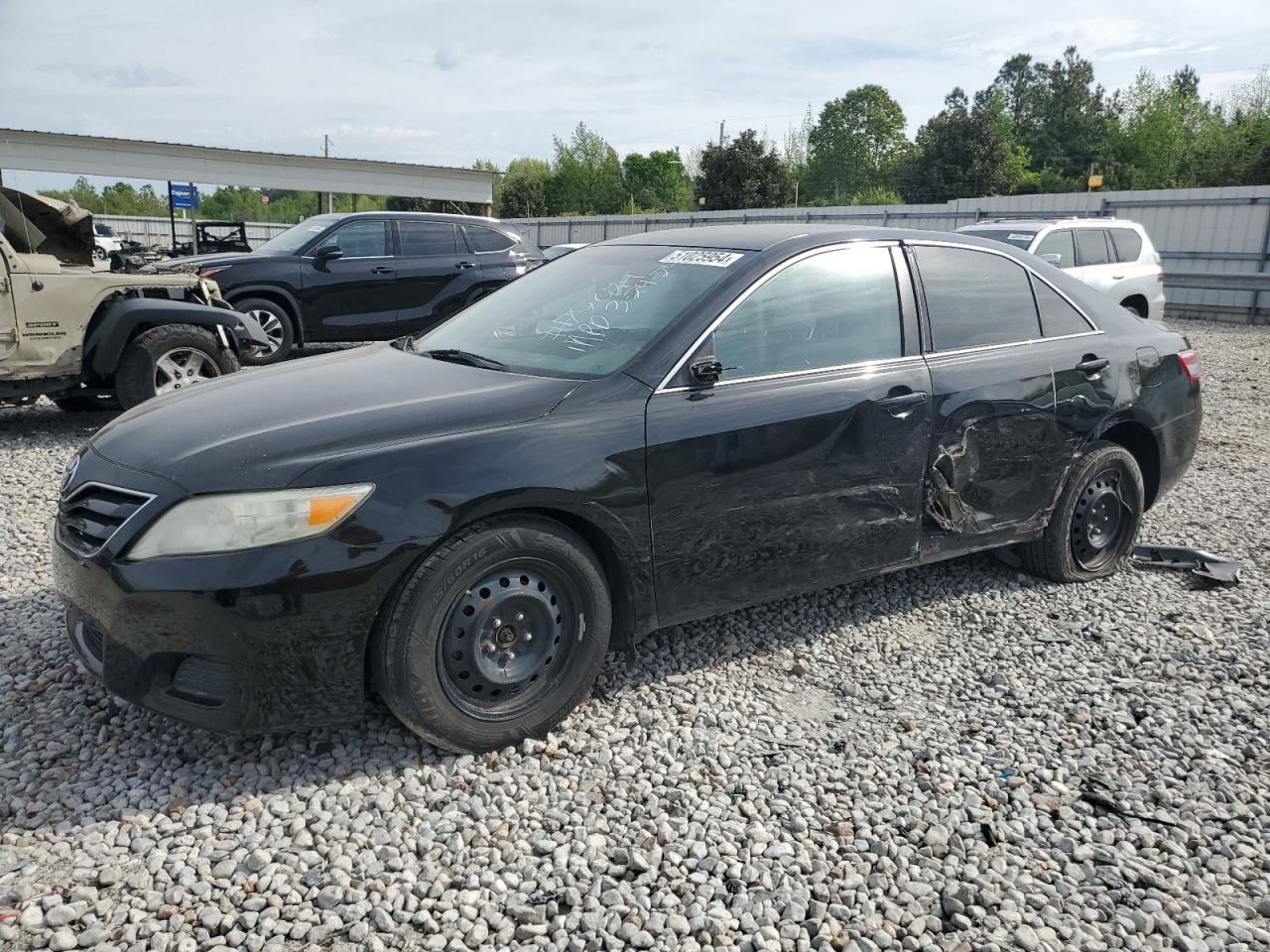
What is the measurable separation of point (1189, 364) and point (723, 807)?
11.9 ft

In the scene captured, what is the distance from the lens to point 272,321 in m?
10.5

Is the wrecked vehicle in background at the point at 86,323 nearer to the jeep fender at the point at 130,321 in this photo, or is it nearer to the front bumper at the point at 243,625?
the jeep fender at the point at 130,321

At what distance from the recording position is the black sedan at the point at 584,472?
280cm

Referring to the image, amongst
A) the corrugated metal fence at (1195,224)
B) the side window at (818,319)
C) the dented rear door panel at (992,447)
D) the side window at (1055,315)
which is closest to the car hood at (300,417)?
the side window at (818,319)

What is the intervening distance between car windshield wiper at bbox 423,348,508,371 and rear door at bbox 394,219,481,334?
291 inches

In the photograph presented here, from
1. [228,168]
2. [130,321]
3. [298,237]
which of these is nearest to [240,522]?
[130,321]

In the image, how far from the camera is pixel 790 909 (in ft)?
8.15

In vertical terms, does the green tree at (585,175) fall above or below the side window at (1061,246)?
above

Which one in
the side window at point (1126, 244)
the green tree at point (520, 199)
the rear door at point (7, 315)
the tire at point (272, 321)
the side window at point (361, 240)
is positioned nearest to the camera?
the rear door at point (7, 315)

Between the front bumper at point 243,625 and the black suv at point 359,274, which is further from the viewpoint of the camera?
the black suv at point 359,274

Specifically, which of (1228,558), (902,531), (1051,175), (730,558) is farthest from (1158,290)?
(1051,175)

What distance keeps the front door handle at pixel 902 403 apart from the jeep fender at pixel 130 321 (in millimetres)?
6004

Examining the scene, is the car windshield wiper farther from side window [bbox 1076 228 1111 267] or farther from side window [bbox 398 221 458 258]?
side window [bbox 1076 228 1111 267]

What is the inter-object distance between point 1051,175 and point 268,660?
243ft
